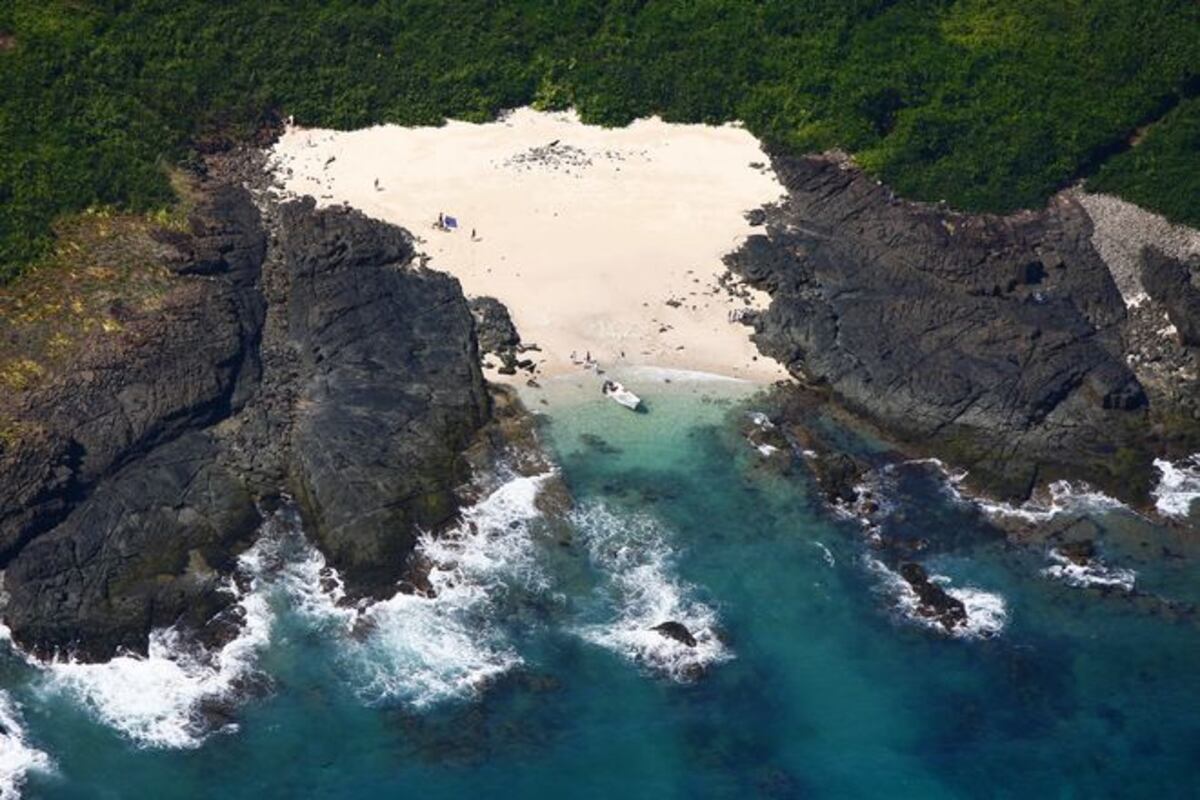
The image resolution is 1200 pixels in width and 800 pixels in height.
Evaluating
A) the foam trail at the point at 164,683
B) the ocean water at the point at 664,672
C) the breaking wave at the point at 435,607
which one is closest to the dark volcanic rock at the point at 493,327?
the ocean water at the point at 664,672

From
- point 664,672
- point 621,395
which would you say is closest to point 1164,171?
point 621,395

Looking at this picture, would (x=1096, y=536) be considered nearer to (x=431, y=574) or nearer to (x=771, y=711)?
(x=771, y=711)

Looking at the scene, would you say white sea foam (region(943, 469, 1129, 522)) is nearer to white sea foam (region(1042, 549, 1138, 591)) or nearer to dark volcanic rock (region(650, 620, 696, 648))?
white sea foam (region(1042, 549, 1138, 591))

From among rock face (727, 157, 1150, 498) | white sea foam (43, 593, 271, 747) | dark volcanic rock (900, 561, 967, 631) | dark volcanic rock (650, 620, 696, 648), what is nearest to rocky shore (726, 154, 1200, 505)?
rock face (727, 157, 1150, 498)

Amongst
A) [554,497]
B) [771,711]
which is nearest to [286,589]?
[554,497]

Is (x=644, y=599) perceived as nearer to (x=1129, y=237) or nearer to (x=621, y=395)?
(x=621, y=395)

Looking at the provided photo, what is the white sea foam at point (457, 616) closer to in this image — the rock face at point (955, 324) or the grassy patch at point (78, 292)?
the rock face at point (955, 324)
